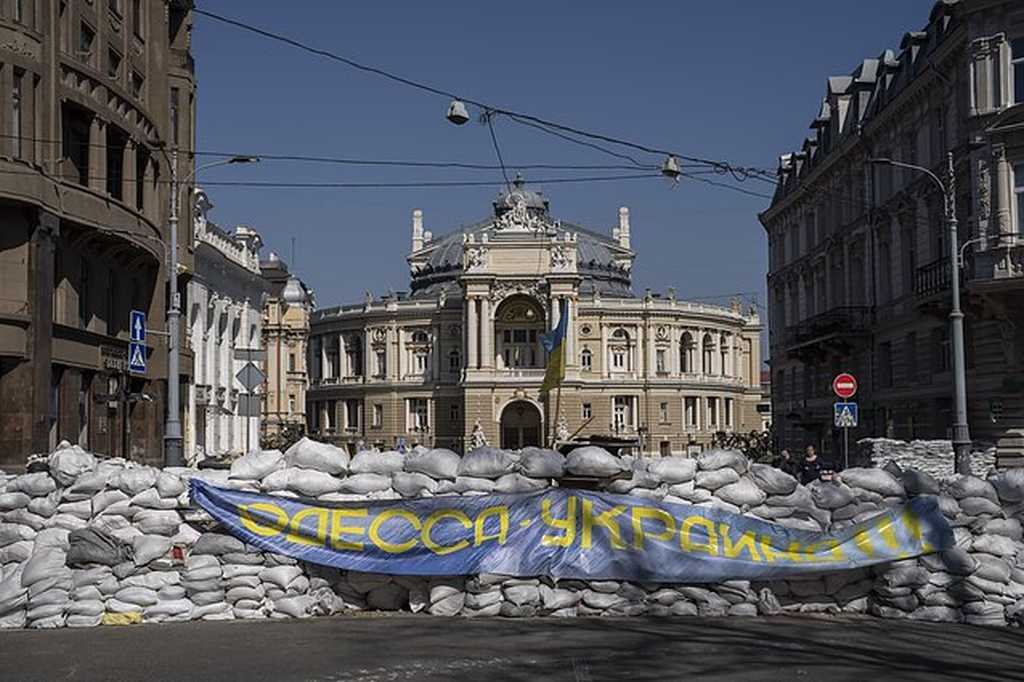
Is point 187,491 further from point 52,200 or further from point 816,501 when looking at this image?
point 52,200

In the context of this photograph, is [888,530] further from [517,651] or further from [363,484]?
[363,484]

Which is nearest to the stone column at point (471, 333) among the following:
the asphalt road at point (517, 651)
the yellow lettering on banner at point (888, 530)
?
the yellow lettering on banner at point (888, 530)

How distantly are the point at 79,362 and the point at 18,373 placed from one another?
332 centimetres

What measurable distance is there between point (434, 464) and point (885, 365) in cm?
2839

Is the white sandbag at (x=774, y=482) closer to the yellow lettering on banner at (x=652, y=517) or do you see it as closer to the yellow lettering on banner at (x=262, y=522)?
the yellow lettering on banner at (x=652, y=517)

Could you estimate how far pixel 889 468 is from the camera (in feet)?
44.8

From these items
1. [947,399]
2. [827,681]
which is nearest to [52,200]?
[827,681]

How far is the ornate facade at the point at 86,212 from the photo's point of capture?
24.0 metres

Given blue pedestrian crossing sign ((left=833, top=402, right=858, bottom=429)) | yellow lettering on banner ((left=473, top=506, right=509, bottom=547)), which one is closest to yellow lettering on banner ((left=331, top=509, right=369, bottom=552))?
yellow lettering on banner ((left=473, top=506, right=509, bottom=547))

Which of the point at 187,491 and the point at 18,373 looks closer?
the point at 187,491

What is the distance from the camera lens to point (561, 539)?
1278 cm

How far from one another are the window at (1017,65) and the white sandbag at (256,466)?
72.5 feet

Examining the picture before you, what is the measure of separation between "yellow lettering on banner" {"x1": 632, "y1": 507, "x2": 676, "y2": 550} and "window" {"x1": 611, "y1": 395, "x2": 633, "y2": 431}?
83309 mm

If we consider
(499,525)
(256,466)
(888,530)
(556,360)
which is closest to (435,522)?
(499,525)
